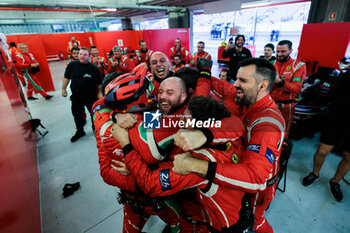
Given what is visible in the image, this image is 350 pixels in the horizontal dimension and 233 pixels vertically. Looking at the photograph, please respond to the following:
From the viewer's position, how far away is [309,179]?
2.55 metres

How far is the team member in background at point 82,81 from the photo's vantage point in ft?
11.8

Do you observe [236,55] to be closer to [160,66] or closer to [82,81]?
[160,66]

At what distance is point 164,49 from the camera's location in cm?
909

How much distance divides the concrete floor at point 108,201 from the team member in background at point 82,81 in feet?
2.97

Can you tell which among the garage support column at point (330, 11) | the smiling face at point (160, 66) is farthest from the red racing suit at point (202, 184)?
the garage support column at point (330, 11)

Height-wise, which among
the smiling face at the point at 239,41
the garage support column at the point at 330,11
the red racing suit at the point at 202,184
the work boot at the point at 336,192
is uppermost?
the garage support column at the point at 330,11

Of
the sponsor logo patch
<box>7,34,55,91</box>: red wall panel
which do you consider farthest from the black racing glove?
<box>7,34,55,91</box>: red wall panel

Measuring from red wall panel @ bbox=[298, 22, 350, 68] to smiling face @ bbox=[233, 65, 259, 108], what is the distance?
397 cm

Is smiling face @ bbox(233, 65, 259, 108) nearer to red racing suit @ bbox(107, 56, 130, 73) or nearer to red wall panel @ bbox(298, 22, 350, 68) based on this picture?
red wall panel @ bbox(298, 22, 350, 68)

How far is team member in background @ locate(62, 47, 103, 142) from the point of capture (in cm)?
361

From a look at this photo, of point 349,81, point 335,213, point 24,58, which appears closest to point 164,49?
point 24,58

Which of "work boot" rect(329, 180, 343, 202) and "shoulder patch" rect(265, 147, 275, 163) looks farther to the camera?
"work boot" rect(329, 180, 343, 202)

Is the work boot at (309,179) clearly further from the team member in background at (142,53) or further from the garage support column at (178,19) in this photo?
the garage support column at (178,19)

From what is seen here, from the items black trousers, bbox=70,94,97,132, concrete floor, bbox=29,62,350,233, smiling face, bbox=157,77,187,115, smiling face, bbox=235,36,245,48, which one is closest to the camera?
smiling face, bbox=157,77,187,115
